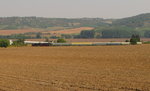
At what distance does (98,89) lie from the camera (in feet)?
65.0

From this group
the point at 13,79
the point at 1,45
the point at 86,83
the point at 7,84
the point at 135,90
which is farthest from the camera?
the point at 1,45

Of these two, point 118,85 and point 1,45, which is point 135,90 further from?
point 1,45

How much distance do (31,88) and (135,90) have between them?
663 centimetres

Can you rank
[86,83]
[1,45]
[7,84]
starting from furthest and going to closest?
[1,45], [7,84], [86,83]

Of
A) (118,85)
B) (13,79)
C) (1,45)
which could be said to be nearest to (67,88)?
(118,85)

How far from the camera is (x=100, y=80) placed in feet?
75.2

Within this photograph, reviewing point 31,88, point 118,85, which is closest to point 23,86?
point 31,88

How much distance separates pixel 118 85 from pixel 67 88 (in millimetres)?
3123

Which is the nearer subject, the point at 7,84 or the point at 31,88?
the point at 31,88

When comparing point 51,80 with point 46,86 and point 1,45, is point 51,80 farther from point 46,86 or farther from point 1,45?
point 1,45

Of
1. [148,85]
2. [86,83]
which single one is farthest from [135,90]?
[86,83]

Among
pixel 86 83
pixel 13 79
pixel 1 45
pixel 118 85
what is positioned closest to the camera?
pixel 118 85

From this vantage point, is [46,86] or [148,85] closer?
[148,85]

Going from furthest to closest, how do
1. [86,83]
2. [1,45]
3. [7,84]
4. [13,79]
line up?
1. [1,45]
2. [13,79]
3. [7,84]
4. [86,83]
